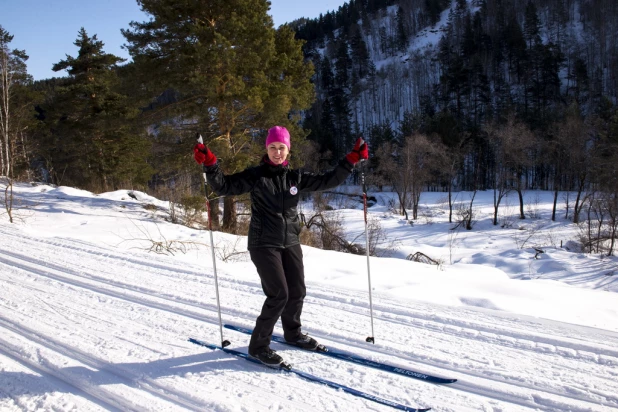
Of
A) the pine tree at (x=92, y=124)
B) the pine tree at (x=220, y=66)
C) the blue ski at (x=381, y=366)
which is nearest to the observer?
the blue ski at (x=381, y=366)

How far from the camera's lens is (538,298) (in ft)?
17.7

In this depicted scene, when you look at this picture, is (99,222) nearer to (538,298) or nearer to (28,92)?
(538,298)

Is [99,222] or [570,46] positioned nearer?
[99,222]

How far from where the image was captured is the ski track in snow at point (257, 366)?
2.70 m

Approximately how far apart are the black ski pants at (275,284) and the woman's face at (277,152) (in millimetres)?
763

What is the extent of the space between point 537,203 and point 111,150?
35.4 meters

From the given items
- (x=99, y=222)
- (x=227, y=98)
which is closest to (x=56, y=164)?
(x=99, y=222)

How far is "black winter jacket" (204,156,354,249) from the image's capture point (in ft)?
10.4

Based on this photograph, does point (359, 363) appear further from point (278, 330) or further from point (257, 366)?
point (278, 330)

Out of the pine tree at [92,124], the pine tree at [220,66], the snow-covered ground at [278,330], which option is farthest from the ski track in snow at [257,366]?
the pine tree at [92,124]

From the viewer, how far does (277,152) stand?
3.28 m

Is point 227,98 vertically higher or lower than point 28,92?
lower

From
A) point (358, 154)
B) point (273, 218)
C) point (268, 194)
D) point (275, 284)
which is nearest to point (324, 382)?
point (275, 284)

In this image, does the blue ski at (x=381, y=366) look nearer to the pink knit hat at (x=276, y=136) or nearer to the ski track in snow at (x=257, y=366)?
the ski track in snow at (x=257, y=366)
